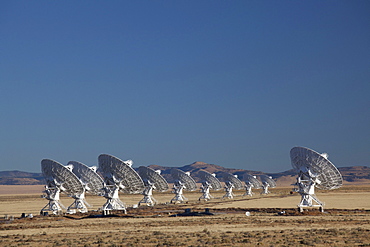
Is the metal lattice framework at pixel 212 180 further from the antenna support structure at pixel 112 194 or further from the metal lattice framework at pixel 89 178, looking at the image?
the antenna support structure at pixel 112 194

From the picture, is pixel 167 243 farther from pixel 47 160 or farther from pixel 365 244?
pixel 47 160

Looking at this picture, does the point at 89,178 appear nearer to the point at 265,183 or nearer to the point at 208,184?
the point at 208,184

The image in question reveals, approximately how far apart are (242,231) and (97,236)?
41.2 feet

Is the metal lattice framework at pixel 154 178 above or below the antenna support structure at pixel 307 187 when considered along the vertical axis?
above

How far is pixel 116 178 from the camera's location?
73.4 m

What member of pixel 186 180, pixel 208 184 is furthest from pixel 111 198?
pixel 208 184

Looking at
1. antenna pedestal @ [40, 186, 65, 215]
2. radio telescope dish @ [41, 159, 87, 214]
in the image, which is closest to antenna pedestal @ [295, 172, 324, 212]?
radio telescope dish @ [41, 159, 87, 214]

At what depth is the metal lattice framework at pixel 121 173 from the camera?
71.6 meters

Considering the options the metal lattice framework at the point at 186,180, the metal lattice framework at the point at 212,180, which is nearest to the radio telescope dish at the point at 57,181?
the metal lattice framework at the point at 186,180

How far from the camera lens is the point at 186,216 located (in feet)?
220

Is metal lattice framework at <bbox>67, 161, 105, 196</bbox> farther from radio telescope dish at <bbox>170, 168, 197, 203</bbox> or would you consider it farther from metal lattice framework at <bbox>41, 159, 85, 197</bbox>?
radio telescope dish at <bbox>170, 168, 197, 203</bbox>

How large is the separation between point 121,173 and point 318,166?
26.3 meters

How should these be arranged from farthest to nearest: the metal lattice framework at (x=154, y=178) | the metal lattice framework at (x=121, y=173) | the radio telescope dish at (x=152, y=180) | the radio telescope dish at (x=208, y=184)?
the radio telescope dish at (x=208, y=184) → the radio telescope dish at (x=152, y=180) → the metal lattice framework at (x=154, y=178) → the metal lattice framework at (x=121, y=173)

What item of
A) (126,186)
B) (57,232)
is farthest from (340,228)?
(126,186)
